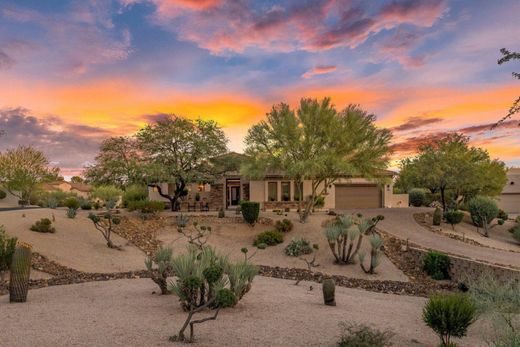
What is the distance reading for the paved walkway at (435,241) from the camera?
2095 centimetres

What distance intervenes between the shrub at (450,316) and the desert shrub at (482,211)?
2580 centimetres

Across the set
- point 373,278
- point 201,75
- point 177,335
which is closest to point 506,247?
point 373,278

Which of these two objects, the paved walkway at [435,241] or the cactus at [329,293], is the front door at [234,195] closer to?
the paved walkway at [435,241]

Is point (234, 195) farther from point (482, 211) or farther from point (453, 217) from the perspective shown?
point (482, 211)

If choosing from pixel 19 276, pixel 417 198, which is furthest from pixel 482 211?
pixel 19 276

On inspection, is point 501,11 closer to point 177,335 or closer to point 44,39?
point 177,335

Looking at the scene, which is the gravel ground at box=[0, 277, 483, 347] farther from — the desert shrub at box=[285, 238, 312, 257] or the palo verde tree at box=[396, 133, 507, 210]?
the palo verde tree at box=[396, 133, 507, 210]

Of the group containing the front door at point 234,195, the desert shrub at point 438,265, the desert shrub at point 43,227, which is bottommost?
the desert shrub at point 438,265

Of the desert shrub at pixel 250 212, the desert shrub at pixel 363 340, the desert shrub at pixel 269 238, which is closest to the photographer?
→ the desert shrub at pixel 363 340

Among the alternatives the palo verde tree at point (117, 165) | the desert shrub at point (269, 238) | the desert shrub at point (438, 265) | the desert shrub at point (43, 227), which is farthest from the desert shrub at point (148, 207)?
the desert shrub at point (438, 265)

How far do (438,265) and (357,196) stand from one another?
21631 mm

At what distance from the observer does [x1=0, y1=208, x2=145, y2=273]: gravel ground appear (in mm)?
18562

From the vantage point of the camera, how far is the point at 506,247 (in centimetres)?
2664

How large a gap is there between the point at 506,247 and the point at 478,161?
1508 centimetres
